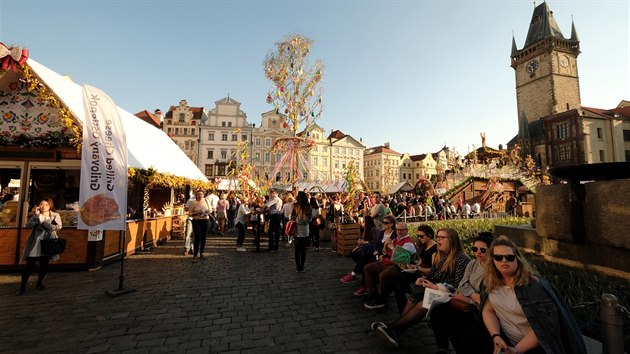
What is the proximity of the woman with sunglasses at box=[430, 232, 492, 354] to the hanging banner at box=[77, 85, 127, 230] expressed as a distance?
19.8ft

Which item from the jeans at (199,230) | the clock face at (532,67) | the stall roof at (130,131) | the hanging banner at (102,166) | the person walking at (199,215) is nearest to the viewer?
the hanging banner at (102,166)

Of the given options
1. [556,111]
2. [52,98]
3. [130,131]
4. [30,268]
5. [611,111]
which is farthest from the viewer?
[556,111]

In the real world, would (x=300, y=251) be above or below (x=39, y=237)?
below

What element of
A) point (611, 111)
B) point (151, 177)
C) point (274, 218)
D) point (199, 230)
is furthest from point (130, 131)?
point (611, 111)

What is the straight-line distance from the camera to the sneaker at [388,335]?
11.2 feet

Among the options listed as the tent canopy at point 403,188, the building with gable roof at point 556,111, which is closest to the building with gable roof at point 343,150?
the tent canopy at point 403,188

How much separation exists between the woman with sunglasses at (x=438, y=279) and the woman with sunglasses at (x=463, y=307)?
0.51 ft

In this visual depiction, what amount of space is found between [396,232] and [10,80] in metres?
10.5

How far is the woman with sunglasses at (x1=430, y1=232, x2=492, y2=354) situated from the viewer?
3057 millimetres

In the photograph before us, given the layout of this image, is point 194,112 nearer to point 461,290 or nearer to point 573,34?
point 461,290

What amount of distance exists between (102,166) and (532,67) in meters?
81.9

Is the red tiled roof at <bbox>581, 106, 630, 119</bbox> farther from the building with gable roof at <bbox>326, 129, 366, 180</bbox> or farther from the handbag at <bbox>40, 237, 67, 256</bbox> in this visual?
the handbag at <bbox>40, 237, 67, 256</bbox>

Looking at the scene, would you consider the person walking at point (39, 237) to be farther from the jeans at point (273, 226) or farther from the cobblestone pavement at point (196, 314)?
the jeans at point (273, 226)

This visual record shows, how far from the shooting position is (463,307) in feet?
10.2
